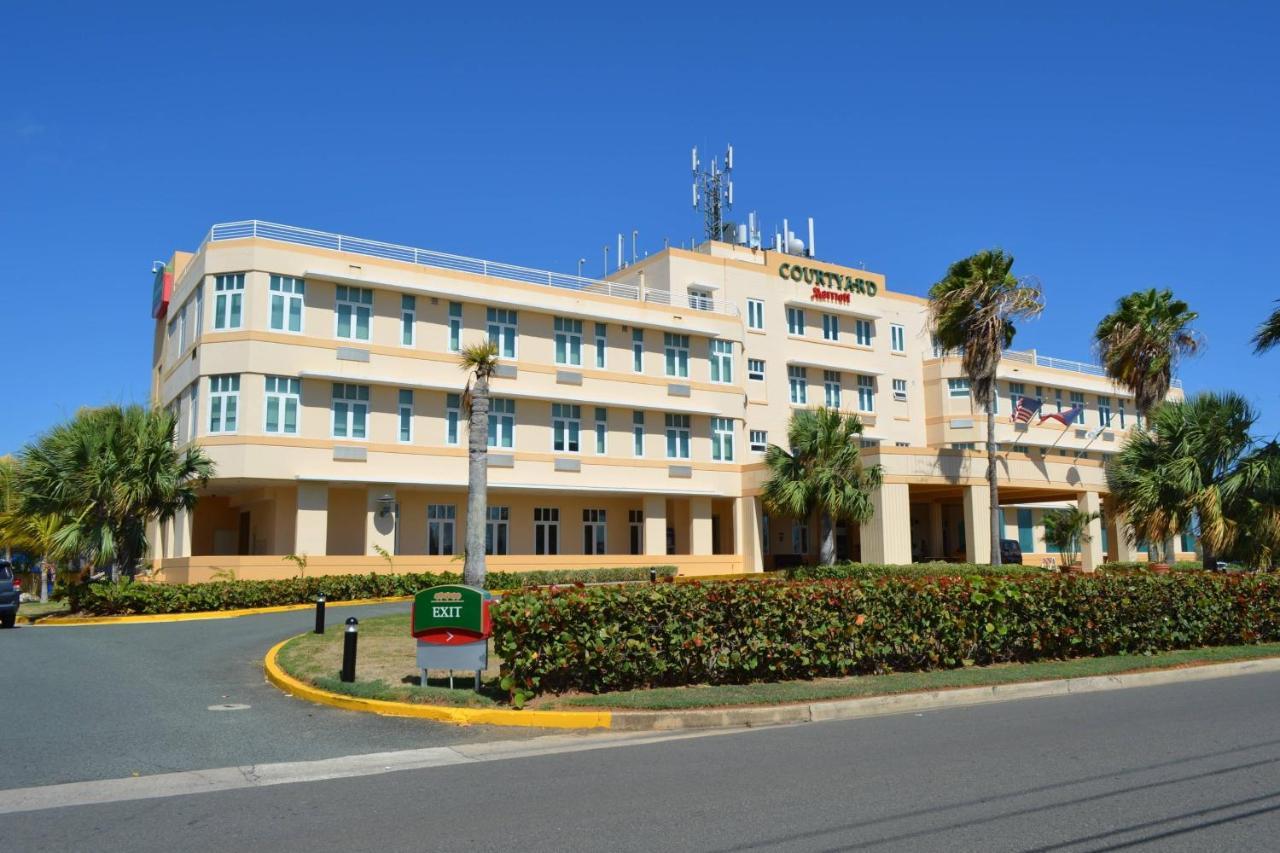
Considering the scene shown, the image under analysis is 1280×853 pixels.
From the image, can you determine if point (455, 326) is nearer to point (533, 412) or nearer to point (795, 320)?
point (533, 412)

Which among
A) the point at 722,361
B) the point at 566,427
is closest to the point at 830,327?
the point at 722,361

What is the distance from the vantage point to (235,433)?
109 ft

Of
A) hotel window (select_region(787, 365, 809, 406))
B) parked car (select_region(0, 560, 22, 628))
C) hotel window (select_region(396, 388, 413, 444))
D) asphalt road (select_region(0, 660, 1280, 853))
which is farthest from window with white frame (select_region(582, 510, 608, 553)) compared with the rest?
asphalt road (select_region(0, 660, 1280, 853))

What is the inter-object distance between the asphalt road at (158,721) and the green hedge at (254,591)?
26.1ft

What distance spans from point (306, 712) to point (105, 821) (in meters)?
4.96

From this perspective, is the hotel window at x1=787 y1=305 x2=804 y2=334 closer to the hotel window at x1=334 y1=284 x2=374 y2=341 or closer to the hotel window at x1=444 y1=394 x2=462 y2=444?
the hotel window at x1=444 y1=394 x2=462 y2=444

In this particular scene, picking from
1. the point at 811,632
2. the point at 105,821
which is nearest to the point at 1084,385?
the point at 811,632

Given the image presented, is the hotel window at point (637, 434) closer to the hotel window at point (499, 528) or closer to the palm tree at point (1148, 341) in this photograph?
the hotel window at point (499, 528)

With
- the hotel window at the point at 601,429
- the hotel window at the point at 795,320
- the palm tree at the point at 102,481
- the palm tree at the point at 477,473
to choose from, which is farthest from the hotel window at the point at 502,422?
the hotel window at the point at 795,320

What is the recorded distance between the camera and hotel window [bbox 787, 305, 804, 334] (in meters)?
49.6

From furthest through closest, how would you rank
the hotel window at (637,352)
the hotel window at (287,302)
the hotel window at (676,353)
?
the hotel window at (676,353) < the hotel window at (637,352) < the hotel window at (287,302)

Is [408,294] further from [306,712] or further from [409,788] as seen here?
[409,788]

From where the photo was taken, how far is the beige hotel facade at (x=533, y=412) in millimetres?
33906

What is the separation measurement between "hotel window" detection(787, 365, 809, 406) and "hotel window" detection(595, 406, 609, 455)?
465 inches
